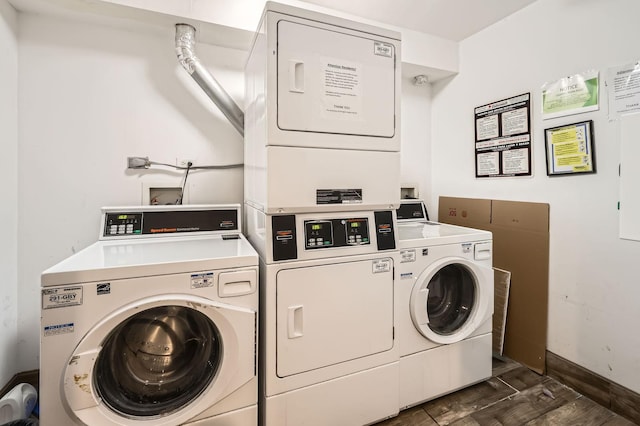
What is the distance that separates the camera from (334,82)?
1428 millimetres

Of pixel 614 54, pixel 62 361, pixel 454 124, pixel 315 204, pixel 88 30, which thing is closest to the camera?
pixel 62 361

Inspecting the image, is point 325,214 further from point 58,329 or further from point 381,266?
point 58,329

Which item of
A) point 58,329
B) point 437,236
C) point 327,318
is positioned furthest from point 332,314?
point 58,329

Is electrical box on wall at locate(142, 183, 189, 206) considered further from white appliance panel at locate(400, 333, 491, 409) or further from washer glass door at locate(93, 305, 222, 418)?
white appliance panel at locate(400, 333, 491, 409)

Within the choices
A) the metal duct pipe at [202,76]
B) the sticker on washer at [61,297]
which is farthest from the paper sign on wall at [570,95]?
the sticker on washer at [61,297]

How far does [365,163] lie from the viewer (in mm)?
1522

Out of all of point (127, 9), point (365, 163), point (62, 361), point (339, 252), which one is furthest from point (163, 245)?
point (127, 9)

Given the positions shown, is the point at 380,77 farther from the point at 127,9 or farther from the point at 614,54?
the point at 127,9

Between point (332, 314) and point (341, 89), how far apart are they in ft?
3.53

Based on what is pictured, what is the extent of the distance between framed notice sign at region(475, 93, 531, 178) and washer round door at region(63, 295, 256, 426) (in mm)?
2078

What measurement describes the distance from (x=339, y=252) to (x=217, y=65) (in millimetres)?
1615

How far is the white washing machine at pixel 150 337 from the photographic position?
3.42ft

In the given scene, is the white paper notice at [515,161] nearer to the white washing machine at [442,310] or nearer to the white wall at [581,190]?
the white wall at [581,190]

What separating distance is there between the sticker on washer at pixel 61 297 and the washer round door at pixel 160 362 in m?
0.12
